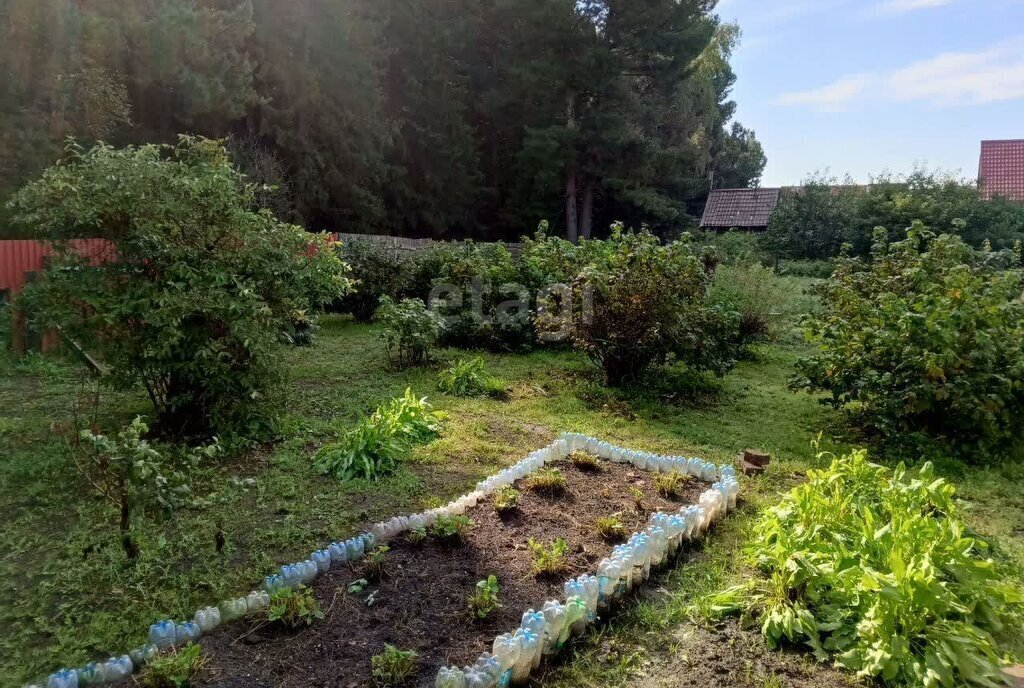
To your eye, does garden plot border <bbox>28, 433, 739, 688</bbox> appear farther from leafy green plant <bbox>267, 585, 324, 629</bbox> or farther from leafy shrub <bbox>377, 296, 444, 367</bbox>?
leafy shrub <bbox>377, 296, 444, 367</bbox>

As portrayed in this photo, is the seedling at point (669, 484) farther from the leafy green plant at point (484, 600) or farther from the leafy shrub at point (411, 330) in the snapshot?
the leafy shrub at point (411, 330)

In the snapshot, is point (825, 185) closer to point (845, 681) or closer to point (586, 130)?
point (586, 130)

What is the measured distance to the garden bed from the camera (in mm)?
2240

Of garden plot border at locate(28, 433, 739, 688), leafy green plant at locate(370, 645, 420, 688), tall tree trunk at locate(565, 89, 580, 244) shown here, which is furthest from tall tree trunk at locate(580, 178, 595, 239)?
leafy green plant at locate(370, 645, 420, 688)

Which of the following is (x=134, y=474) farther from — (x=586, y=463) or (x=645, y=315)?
(x=645, y=315)

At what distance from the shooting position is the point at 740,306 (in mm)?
8867

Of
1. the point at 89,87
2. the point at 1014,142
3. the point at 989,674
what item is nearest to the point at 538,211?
the point at 89,87

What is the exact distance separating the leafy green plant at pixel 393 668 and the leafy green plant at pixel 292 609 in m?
0.40

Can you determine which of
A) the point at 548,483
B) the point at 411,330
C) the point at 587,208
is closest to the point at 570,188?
the point at 587,208

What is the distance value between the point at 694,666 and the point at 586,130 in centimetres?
2029

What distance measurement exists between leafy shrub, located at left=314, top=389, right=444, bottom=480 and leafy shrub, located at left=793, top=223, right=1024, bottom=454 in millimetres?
3408

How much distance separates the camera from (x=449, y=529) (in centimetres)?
310

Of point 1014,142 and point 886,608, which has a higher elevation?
point 1014,142

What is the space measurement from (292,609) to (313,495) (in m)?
1.33
